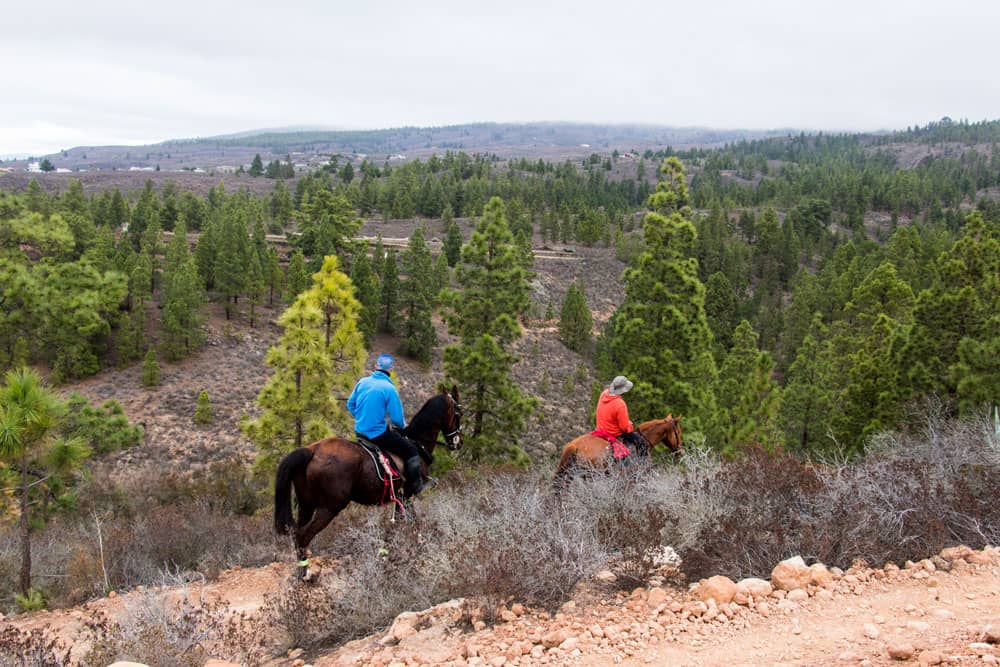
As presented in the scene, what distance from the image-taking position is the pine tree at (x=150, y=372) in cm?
3503

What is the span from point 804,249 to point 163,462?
82.3 metres

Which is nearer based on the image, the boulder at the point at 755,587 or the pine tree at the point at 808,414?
the boulder at the point at 755,587

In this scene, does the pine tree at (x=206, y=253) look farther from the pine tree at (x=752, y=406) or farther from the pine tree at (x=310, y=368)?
the pine tree at (x=752, y=406)

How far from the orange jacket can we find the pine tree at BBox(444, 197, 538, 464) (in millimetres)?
9405

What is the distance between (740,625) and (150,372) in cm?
3629

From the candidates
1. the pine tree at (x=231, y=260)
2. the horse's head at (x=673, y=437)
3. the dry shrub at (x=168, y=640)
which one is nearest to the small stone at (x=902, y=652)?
the dry shrub at (x=168, y=640)

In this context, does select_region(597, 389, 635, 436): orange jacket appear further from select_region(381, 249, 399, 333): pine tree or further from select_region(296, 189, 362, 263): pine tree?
select_region(296, 189, 362, 263): pine tree

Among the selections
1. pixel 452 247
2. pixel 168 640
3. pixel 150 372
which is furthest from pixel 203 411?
pixel 452 247

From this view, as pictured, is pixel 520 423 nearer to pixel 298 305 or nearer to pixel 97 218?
pixel 298 305

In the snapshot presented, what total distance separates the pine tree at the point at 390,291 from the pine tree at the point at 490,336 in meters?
27.3

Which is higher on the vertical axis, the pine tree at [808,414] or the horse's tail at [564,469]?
the horse's tail at [564,469]

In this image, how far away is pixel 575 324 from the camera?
5728cm

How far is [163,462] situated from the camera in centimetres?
2867

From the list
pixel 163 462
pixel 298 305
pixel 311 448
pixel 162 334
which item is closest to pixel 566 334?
pixel 162 334
